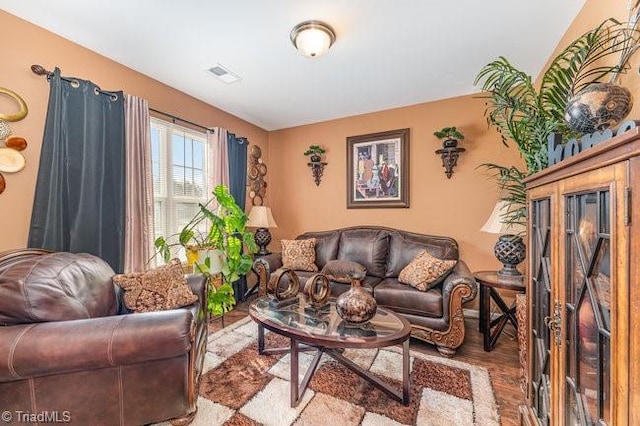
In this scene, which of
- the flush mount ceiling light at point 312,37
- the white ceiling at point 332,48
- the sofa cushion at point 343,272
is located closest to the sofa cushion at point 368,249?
the sofa cushion at point 343,272

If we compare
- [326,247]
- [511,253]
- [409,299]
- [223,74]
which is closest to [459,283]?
[409,299]

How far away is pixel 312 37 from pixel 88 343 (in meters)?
2.24

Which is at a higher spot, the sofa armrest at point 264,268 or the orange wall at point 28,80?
the orange wall at point 28,80

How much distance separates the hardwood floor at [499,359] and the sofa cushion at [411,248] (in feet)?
2.63

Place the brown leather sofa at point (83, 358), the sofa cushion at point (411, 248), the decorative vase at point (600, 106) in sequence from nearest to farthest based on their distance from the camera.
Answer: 1. the decorative vase at point (600, 106)
2. the brown leather sofa at point (83, 358)
3. the sofa cushion at point (411, 248)

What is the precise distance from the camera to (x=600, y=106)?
1018 millimetres

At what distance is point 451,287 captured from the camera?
231 cm

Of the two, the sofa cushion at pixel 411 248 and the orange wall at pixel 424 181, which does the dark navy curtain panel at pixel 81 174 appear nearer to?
the orange wall at pixel 424 181

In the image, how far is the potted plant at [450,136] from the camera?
121 inches

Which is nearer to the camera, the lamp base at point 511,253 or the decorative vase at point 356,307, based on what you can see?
the decorative vase at point 356,307

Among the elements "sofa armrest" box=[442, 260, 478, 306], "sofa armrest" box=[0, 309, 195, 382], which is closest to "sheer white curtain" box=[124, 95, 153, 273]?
"sofa armrest" box=[0, 309, 195, 382]

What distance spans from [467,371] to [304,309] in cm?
131

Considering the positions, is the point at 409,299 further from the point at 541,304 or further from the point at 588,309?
the point at 588,309

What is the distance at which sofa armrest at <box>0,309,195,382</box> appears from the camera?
124 cm
